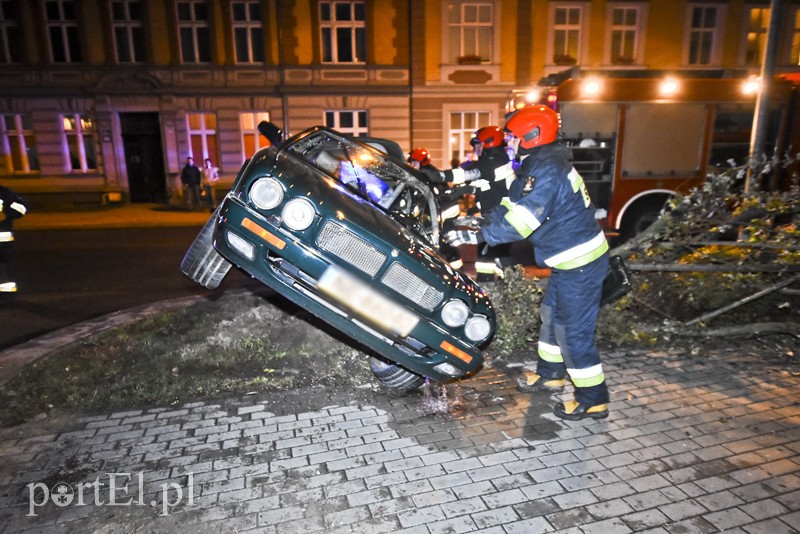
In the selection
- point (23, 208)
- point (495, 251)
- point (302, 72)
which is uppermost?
point (302, 72)

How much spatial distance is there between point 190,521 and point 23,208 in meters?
5.46

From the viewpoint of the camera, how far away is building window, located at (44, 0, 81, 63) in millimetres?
17422

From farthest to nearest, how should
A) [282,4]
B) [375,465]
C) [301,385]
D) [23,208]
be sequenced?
[282,4]
[23,208]
[301,385]
[375,465]

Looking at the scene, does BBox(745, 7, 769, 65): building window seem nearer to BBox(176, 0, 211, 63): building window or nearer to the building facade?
the building facade

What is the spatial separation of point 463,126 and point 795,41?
505 inches

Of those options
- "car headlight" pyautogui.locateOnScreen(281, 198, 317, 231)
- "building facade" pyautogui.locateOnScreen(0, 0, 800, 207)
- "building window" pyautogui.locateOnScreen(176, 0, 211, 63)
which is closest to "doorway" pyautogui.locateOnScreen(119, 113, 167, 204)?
"building facade" pyautogui.locateOnScreen(0, 0, 800, 207)

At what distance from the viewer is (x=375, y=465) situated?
3.11 metres

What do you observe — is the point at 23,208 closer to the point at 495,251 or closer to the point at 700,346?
the point at 495,251

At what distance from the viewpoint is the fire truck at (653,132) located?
9.19 m

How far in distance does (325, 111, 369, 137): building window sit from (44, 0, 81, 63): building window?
8789 mm

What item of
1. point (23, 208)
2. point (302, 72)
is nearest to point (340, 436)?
point (23, 208)

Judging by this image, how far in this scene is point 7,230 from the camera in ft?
20.7

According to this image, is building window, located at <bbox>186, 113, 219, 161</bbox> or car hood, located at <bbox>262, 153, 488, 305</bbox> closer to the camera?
car hood, located at <bbox>262, 153, 488, 305</bbox>

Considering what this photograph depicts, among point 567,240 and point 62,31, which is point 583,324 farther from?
point 62,31
